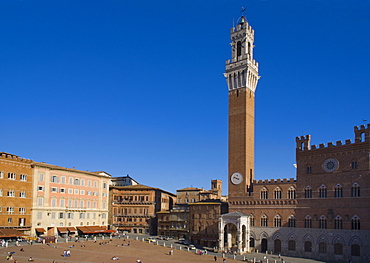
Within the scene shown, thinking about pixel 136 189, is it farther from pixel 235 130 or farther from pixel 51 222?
pixel 235 130

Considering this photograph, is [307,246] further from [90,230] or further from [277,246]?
[90,230]

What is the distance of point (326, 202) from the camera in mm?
63250

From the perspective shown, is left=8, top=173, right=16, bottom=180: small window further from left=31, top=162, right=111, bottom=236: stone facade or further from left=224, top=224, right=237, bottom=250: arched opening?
left=224, top=224, right=237, bottom=250: arched opening

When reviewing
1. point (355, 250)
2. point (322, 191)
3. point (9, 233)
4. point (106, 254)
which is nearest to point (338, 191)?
point (322, 191)

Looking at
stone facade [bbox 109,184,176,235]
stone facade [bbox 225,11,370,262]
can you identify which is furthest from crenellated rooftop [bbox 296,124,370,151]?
stone facade [bbox 109,184,176,235]

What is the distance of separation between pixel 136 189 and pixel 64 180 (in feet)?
64.9

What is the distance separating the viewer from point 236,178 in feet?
245

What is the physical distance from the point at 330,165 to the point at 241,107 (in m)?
20.5

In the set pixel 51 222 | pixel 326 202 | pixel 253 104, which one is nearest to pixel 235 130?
pixel 253 104

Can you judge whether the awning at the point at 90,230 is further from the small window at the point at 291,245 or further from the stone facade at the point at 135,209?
the small window at the point at 291,245

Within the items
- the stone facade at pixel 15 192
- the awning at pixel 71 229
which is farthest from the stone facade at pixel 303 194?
the stone facade at pixel 15 192

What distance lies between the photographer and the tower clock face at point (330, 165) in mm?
62969

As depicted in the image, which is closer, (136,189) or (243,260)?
(243,260)

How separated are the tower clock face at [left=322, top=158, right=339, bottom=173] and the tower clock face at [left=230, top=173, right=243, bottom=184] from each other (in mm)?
15650
